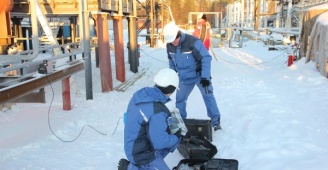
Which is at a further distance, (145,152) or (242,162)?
(242,162)

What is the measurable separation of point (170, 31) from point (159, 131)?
2291 millimetres

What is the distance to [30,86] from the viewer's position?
5809mm

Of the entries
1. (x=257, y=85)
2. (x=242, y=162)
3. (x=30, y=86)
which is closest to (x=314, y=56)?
(x=257, y=85)

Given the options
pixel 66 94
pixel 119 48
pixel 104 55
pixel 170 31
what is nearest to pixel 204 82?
pixel 170 31

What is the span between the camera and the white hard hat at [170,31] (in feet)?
Result: 17.2

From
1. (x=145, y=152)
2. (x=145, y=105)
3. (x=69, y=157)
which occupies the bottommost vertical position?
(x=69, y=157)

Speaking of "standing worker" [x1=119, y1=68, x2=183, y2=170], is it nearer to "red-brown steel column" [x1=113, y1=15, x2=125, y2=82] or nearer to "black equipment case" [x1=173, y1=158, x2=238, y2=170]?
"black equipment case" [x1=173, y1=158, x2=238, y2=170]

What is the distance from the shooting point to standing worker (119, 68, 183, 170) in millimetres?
3328

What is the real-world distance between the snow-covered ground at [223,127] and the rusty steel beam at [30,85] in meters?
0.85

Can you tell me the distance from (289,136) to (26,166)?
12.1ft

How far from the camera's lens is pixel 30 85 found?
19.1 feet

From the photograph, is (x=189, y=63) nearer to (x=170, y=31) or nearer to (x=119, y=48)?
(x=170, y=31)

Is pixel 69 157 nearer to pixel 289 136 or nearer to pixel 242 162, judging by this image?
pixel 242 162

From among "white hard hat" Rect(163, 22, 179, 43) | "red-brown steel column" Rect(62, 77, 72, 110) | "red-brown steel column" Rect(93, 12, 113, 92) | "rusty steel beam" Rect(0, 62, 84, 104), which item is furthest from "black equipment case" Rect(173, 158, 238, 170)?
"red-brown steel column" Rect(93, 12, 113, 92)
